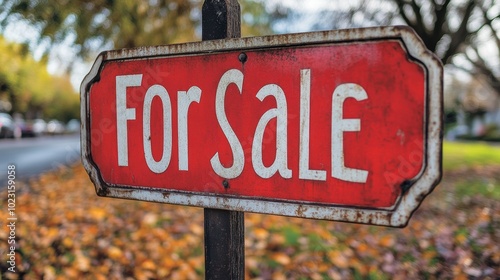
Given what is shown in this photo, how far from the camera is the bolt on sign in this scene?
798 mm

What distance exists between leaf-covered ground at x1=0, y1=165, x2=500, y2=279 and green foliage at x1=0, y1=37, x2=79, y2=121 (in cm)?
916

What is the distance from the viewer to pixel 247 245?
3152mm

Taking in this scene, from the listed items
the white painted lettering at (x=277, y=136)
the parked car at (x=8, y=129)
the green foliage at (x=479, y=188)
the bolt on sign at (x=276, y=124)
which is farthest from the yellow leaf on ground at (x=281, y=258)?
the parked car at (x=8, y=129)

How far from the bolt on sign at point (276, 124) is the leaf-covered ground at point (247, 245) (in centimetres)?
171

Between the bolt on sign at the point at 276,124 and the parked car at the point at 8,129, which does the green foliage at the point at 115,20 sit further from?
the parked car at the point at 8,129

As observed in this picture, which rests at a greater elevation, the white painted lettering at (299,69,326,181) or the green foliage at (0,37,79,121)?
the green foliage at (0,37,79,121)

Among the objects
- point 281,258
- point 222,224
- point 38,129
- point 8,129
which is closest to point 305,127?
point 222,224

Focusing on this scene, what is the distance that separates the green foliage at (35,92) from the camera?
762 inches

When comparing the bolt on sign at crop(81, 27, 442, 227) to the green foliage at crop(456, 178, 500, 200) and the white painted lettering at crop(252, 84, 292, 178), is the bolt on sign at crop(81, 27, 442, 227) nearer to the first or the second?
the white painted lettering at crop(252, 84, 292, 178)

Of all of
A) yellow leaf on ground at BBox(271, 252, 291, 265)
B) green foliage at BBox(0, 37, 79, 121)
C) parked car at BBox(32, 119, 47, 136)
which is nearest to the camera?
yellow leaf on ground at BBox(271, 252, 291, 265)

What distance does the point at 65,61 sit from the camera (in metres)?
3.99

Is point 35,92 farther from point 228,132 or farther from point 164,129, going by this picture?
point 228,132

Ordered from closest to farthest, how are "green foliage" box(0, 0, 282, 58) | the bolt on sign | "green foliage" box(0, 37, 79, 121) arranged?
1. the bolt on sign
2. "green foliage" box(0, 0, 282, 58)
3. "green foliage" box(0, 37, 79, 121)

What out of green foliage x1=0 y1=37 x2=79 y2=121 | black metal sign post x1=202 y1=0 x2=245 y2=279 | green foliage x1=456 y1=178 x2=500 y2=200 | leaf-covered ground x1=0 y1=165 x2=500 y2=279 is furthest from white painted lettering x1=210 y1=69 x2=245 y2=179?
green foliage x1=0 y1=37 x2=79 y2=121
